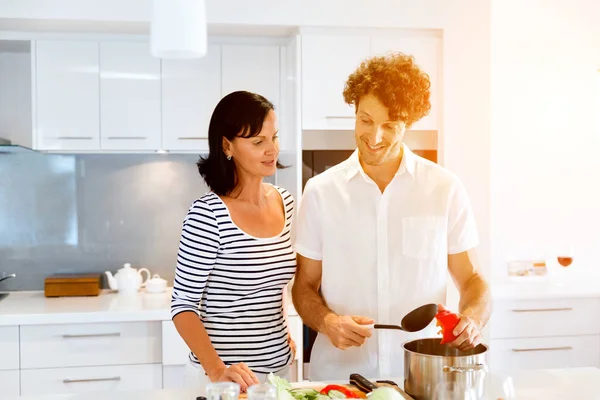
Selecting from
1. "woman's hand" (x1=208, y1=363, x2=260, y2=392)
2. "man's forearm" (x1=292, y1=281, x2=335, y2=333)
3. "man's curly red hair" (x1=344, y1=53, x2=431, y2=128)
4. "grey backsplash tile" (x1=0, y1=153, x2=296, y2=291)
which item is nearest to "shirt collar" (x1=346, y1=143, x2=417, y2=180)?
"man's curly red hair" (x1=344, y1=53, x2=431, y2=128)

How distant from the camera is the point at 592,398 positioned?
1.68m

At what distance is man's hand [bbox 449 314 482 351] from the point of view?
1.60 m

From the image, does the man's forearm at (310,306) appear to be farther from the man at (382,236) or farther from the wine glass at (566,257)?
the wine glass at (566,257)

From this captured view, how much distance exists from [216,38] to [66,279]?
1.44 metres

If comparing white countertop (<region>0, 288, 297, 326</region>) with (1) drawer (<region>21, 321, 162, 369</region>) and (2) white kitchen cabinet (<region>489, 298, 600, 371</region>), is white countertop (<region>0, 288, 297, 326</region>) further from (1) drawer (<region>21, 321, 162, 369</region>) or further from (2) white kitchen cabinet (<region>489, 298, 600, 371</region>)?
(2) white kitchen cabinet (<region>489, 298, 600, 371</region>)

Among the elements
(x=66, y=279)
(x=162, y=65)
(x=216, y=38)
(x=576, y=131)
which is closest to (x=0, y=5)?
(x=162, y=65)

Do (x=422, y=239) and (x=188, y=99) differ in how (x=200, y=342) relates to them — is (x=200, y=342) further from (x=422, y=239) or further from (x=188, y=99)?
(x=188, y=99)

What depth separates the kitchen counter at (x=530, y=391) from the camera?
5.55 feet

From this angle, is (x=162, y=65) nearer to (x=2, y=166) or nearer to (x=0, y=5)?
(x=0, y=5)

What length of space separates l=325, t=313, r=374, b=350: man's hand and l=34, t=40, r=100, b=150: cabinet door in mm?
2054

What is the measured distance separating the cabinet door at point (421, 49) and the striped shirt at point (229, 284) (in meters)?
1.63

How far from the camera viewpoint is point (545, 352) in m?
3.47

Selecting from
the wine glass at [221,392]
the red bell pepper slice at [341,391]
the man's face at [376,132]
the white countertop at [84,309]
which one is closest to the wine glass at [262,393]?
the wine glass at [221,392]

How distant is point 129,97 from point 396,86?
6.00 ft
